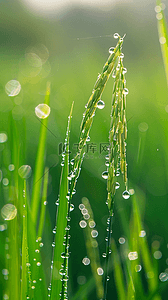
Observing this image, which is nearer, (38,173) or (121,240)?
(38,173)

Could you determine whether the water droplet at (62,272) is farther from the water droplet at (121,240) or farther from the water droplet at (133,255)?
the water droplet at (121,240)

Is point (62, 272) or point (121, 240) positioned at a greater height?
point (62, 272)

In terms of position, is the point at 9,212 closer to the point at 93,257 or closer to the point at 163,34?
the point at 93,257

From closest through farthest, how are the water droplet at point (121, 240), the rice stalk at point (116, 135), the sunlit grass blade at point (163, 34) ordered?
1. the rice stalk at point (116, 135)
2. the sunlit grass blade at point (163, 34)
3. the water droplet at point (121, 240)

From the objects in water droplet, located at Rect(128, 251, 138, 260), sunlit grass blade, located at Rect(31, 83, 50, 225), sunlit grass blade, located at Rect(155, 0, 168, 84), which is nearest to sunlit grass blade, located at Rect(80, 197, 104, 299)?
water droplet, located at Rect(128, 251, 138, 260)

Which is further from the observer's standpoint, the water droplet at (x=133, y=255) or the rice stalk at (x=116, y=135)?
the water droplet at (x=133, y=255)

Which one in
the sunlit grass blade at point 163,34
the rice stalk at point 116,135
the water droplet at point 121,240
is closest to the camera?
the rice stalk at point 116,135

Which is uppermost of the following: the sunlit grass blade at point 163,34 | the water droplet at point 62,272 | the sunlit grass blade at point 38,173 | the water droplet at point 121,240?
the sunlit grass blade at point 163,34

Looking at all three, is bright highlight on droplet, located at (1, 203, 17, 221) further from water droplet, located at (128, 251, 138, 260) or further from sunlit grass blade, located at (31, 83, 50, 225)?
water droplet, located at (128, 251, 138, 260)

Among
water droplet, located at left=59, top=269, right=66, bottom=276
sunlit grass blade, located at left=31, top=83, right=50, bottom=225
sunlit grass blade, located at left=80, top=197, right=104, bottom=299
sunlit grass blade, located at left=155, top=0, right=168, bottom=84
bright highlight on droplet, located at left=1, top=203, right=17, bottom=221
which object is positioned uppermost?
sunlit grass blade, located at left=155, top=0, right=168, bottom=84

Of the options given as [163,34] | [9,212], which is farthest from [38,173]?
[163,34]

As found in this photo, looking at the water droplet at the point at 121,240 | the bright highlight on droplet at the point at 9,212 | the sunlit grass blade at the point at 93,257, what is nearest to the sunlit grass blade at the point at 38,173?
the bright highlight on droplet at the point at 9,212

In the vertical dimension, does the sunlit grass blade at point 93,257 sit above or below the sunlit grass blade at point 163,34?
below
